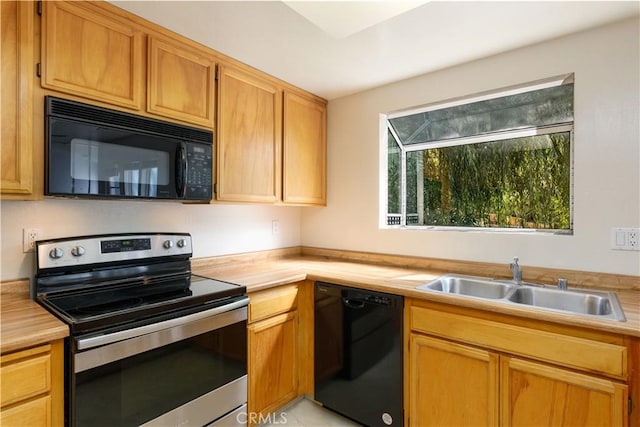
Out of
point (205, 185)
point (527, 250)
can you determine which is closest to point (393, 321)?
point (527, 250)

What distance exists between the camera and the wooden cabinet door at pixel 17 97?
4.24 ft

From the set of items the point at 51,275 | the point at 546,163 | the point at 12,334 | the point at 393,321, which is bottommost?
the point at 393,321

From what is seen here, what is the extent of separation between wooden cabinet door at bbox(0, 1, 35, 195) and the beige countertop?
0.51 metres

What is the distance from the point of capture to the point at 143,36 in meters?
1.70

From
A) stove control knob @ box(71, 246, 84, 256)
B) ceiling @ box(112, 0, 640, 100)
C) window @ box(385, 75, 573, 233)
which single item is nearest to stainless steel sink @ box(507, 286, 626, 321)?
window @ box(385, 75, 573, 233)

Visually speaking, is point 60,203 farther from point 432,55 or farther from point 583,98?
point 583,98

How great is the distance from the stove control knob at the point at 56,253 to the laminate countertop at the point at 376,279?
0.78 metres

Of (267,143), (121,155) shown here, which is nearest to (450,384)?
(267,143)

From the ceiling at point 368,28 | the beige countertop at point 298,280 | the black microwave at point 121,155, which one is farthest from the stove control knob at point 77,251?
the ceiling at point 368,28

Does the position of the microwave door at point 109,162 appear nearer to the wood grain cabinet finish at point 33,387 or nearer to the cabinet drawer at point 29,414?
the wood grain cabinet finish at point 33,387

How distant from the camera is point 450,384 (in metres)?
1.65

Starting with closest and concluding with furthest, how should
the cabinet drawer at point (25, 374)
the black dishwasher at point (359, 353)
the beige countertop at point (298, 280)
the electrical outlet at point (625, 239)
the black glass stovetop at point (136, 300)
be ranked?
1. the cabinet drawer at point (25, 374)
2. the beige countertop at point (298, 280)
3. the black glass stovetop at point (136, 300)
4. the electrical outlet at point (625, 239)
5. the black dishwasher at point (359, 353)

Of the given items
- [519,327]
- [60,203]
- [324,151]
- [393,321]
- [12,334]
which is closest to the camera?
[12,334]

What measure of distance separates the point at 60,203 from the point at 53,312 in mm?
636
